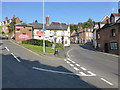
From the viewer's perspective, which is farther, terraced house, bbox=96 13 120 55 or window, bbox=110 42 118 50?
window, bbox=110 42 118 50

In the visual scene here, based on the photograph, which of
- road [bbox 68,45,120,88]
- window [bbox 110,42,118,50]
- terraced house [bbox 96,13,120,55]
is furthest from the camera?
window [bbox 110,42,118,50]

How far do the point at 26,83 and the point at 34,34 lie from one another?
50442 mm

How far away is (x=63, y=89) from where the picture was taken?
22.5 feet

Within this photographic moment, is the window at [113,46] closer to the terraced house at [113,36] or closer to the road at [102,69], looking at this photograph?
the terraced house at [113,36]

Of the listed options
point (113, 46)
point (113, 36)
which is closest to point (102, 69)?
point (113, 46)

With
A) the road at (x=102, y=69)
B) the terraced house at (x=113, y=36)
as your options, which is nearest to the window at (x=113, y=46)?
the terraced house at (x=113, y=36)

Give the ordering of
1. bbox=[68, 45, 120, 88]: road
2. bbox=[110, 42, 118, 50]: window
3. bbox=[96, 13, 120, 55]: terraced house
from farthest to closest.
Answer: bbox=[110, 42, 118, 50]: window < bbox=[96, 13, 120, 55]: terraced house < bbox=[68, 45, 120, 88]: road

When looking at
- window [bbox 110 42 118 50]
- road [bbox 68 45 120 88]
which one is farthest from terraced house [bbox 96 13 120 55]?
road [bbox 68 45 120 88]

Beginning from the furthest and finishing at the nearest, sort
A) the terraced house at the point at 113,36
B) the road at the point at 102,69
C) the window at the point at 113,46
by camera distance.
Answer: the window at the point at 113,46
the terraced house at the point at 113,36
the road at the point at 102,69

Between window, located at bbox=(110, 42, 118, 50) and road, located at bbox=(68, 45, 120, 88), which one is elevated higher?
window, located at bbox=(110, 42, 118, 50)

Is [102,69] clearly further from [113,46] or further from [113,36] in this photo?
[113,36]

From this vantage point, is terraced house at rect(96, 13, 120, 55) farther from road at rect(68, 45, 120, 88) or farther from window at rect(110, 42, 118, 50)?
road at rect(68, 45, 120, 88)

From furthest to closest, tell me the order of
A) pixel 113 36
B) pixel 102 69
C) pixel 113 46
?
pixel 113 36
pixel 113 46
pixel 102 69

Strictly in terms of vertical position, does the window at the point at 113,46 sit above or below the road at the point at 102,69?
above
